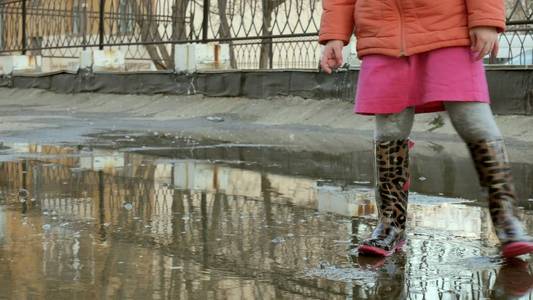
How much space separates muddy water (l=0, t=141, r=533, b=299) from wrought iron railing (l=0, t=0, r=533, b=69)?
13.6ft

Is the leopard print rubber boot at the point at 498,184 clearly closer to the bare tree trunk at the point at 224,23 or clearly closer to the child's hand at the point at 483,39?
the child's hand at the point at 483,39

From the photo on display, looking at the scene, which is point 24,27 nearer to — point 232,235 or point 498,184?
point 232,235

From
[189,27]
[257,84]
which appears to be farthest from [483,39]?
[189,27]

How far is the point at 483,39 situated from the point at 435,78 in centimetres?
21

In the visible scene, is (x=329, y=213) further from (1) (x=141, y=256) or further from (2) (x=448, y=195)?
(1) (x=141, y=256)

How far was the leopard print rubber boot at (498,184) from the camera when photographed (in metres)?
3.04

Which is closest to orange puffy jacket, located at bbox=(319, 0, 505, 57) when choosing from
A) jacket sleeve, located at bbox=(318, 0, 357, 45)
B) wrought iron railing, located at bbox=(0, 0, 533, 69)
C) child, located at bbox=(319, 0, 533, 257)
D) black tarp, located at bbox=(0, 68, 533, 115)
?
child, located at bbox=(319, 0, 533, 257)

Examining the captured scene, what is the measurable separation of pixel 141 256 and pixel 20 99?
1386cm

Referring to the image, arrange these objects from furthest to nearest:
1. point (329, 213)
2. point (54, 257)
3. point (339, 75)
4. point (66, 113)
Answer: point (66, 113)
point (339, 75)
point (329, 213)
point (54, 257)

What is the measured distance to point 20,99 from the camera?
53.2 ft

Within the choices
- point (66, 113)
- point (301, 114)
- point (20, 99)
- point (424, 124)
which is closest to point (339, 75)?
point (301, 114)

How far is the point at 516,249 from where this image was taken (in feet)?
9.66

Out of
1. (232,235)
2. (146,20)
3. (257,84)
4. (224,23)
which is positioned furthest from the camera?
(146,20)

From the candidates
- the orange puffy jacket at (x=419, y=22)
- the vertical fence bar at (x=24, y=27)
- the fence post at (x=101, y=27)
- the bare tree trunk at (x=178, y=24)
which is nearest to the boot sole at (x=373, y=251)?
the orange puffy jacket at (x=419, y=22)
